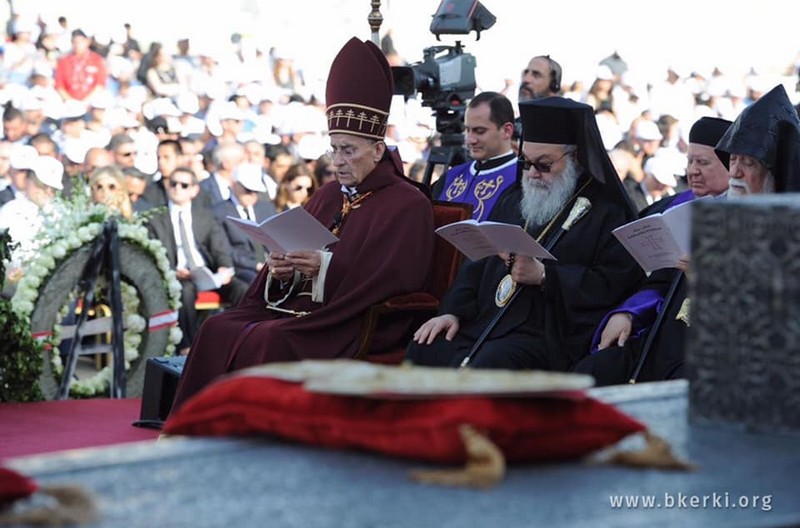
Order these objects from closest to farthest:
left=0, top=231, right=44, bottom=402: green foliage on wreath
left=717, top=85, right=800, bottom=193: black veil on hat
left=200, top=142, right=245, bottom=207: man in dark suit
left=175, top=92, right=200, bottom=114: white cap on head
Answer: left=717, top=85, right=800, bottom=193: black veil on hat
left=0, top=231, right=44, bottom=402: green foliage on wreath
left=200, top=142, right=245, bottom=207: man in dark suit
left=175, top=92, right=200, bottom=114: white cap on head

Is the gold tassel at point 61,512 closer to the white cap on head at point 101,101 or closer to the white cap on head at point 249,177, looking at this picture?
the white cap on head at point 249,177

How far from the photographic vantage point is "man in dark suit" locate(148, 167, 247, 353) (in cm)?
1045

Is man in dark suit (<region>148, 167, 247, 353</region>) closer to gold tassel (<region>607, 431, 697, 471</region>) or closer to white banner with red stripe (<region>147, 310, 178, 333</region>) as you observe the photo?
white banner with red stripe (<region>147, 310, 178, 333</region>)

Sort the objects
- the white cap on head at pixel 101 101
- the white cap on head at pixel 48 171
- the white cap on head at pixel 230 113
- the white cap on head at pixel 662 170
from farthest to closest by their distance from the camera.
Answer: the white cap on head at pixel 101 101
the white cap on head at pixel 230 113
the white cap on head at pixel 662 170
the white cap on head at pixel 48 171

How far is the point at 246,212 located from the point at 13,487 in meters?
9.20

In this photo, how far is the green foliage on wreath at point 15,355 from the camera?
815 cm

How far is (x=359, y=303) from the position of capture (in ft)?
22.1

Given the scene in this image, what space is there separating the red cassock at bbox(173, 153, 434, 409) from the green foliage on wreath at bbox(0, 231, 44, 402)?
5.08 ft

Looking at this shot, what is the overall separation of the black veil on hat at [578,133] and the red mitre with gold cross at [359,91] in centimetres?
81

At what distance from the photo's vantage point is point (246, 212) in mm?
11539

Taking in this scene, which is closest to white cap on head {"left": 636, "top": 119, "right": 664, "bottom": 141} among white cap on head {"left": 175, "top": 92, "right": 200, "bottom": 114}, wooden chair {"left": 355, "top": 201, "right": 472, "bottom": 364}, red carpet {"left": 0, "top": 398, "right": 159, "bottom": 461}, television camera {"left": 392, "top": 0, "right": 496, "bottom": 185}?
white cap on head {"left": 175, "top": 92, "right": 200, "bottom": 114}

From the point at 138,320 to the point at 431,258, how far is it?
2.60 metres

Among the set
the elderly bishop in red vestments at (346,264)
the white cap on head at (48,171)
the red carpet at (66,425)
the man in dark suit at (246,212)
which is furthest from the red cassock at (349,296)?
the white cap on head at (48,171)

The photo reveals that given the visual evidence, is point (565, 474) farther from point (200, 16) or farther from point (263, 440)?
point (200, 16)
